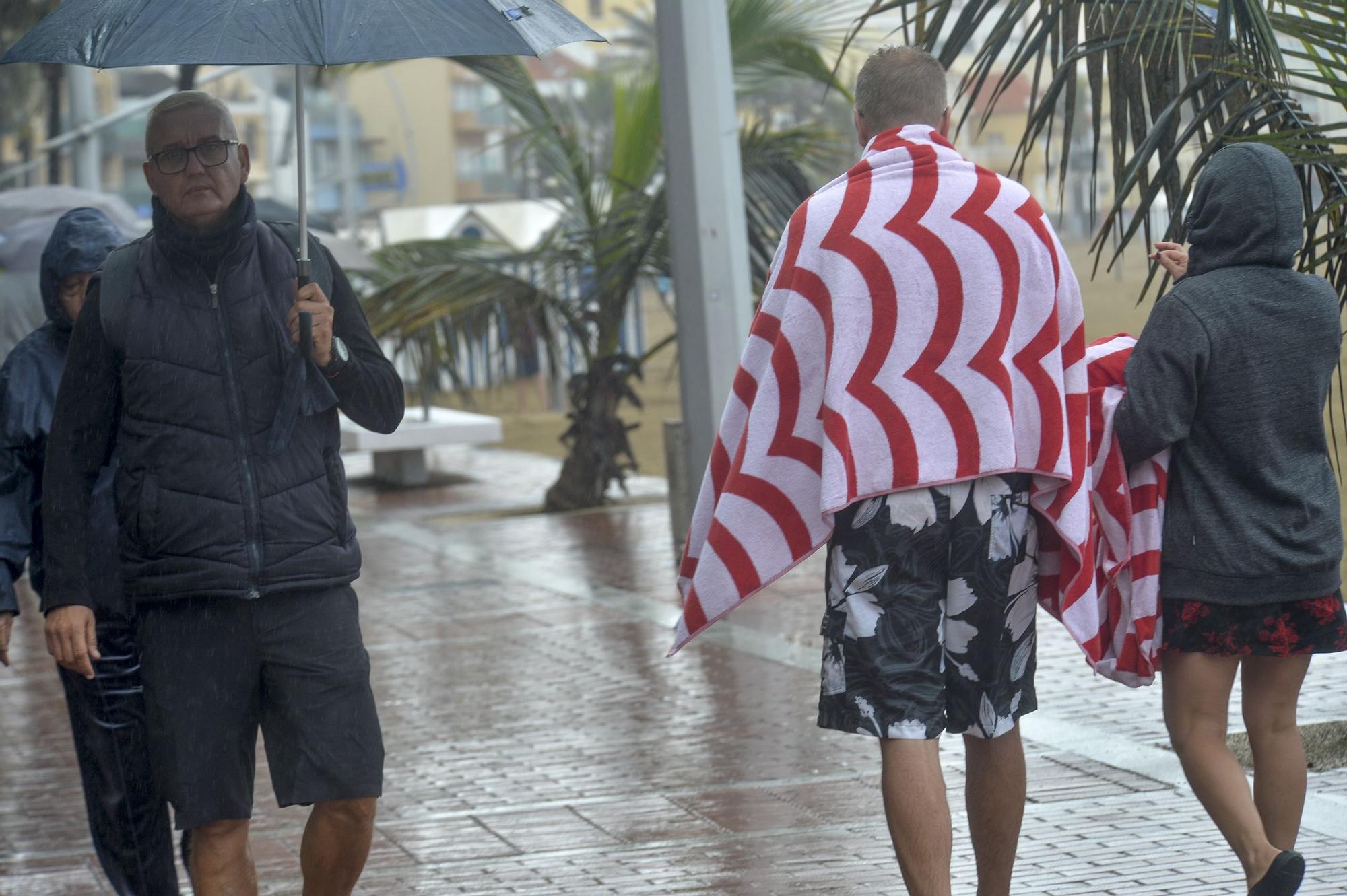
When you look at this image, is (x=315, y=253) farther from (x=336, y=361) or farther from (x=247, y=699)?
(x=247, y=699)

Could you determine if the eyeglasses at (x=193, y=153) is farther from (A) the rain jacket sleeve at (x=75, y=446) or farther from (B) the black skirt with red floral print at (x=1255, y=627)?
(B) the black skirt with red floral print at (x=1255, y=627)

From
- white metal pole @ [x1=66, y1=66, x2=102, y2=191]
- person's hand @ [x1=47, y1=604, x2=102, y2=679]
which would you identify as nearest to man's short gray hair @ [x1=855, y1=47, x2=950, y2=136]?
person's hand @ [x1=47, y1=604, x2=102, y2=679]

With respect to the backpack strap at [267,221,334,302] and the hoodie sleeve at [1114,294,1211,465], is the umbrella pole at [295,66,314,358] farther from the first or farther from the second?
the hoodie sleeve at [1114,294,1211,465]

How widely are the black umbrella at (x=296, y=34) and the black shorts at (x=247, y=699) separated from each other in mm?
700

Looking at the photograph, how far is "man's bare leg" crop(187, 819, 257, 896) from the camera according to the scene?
390 cm

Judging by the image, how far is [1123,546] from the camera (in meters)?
4.13

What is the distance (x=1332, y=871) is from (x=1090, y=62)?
256 centimetres

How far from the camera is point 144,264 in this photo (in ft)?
12.8

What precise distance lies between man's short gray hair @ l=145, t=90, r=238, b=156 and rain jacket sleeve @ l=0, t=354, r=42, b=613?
80cm

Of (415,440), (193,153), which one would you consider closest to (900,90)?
(193,153)

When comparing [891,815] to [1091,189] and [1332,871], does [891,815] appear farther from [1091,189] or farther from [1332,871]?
[1091,189]

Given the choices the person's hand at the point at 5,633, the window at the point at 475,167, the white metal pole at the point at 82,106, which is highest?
the window at the point at 475,167

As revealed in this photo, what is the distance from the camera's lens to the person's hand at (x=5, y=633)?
4.06 m

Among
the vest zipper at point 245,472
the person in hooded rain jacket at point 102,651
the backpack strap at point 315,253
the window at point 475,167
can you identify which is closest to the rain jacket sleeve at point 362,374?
the backpack strap at point 315,253
